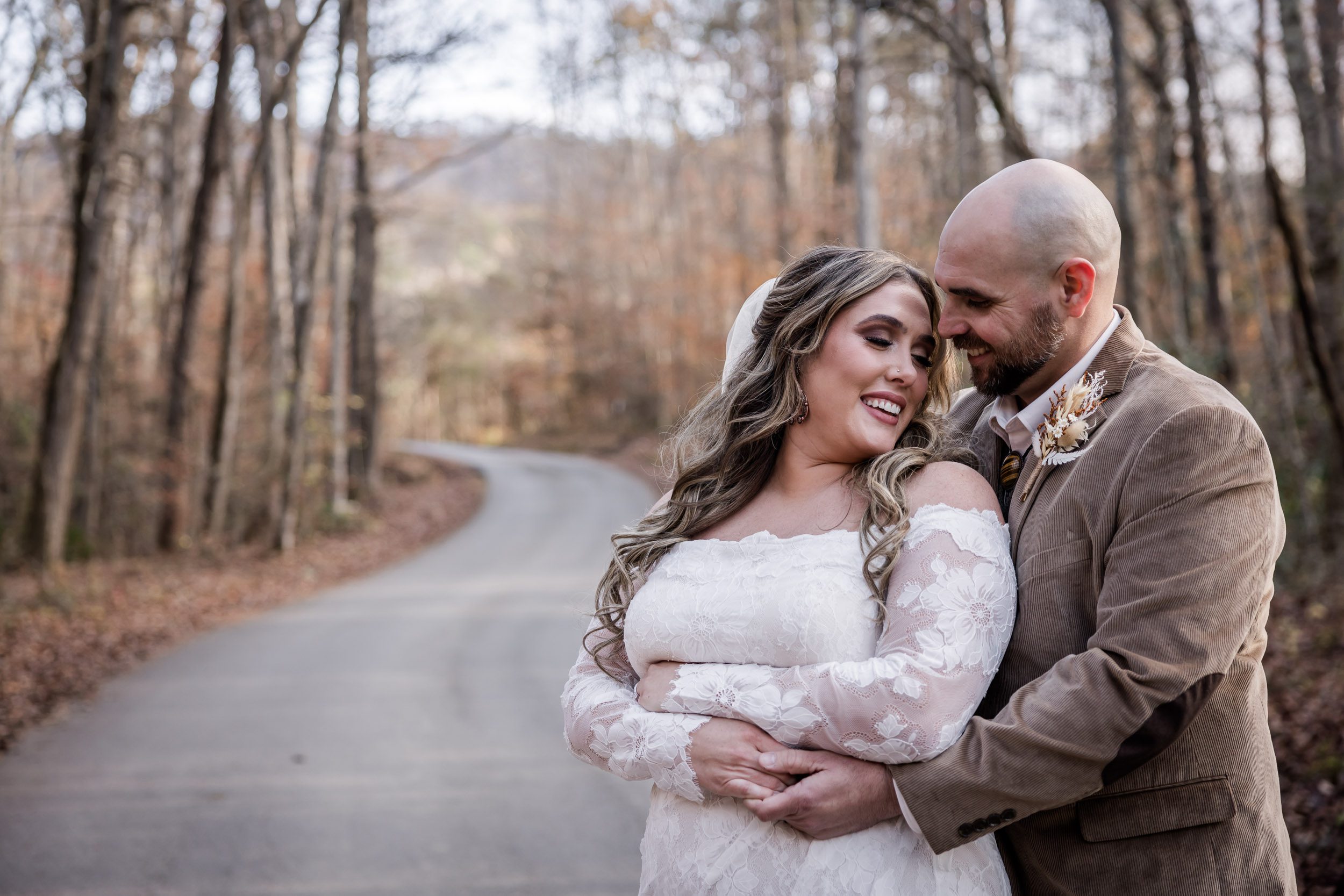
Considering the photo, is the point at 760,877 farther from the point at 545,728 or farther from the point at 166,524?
the point at 166,524

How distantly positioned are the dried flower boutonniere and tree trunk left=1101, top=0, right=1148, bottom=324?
7.68 m

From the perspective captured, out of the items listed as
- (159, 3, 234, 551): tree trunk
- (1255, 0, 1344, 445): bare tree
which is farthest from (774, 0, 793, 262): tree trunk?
(1255, 0, 1344, 445): bare tree

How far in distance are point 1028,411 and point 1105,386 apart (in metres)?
0.22

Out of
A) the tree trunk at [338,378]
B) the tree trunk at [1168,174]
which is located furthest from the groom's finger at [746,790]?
the tree trunk at [338,378]

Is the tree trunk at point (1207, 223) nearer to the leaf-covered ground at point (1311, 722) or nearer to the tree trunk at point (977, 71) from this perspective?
the leaf-covered ground at point (1311, 722)

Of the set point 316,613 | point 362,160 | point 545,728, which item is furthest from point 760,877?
point 362,160

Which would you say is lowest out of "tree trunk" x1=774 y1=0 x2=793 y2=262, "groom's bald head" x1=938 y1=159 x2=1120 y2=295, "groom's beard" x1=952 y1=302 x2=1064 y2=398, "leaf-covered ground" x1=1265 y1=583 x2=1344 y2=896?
"leaf-covered ground" x1=1265 y1=583 x2=1344 y2=896

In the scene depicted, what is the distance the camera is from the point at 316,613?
41.3 ft

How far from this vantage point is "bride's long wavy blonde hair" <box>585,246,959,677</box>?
2.60 metres

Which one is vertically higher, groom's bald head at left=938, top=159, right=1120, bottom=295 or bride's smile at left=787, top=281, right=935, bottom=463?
groom's bald head at left=938, top=159, right=1120, bottom=295

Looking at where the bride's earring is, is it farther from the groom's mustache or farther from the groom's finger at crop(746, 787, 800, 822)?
the groom's finger at crop(746, 787, 800, 822)

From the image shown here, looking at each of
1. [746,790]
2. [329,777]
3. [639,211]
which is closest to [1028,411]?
[746,790]

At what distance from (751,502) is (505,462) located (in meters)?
31.9

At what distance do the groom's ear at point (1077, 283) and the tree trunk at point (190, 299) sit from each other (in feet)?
53.1
